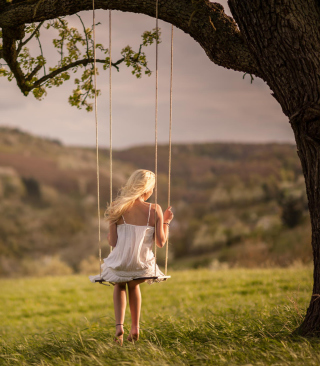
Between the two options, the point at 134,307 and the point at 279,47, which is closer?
the point at 279,47

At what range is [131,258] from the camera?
13.1 feet

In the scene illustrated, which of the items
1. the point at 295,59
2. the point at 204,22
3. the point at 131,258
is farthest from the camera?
the point at 204,22

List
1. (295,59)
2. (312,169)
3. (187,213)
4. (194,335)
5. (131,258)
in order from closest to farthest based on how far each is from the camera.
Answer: (295,59) → (312,169) → (131,258) → (194,335) → (187,213)

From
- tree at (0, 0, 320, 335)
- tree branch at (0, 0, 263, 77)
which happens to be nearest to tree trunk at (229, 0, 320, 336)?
tree at (0, 0, 320, 335)

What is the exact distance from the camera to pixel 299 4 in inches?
142

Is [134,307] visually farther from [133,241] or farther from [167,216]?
[167,216]

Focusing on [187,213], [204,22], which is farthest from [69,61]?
[187,213]

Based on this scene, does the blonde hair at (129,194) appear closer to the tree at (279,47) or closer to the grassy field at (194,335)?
the grassy field at (194,335)

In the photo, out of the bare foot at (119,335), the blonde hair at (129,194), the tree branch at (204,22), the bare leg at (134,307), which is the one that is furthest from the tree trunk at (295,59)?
the bare foot at (119,335)

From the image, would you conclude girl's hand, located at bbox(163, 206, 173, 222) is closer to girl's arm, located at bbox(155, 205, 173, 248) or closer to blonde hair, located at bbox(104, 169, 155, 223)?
girl's arm, located at bbox(155, 205, 173, 248)

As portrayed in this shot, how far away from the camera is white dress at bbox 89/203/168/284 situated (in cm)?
400

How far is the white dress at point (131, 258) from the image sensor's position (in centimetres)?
400

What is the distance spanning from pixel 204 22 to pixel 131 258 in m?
2.18

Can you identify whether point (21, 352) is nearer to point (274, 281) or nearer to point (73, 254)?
point (274, 281)
